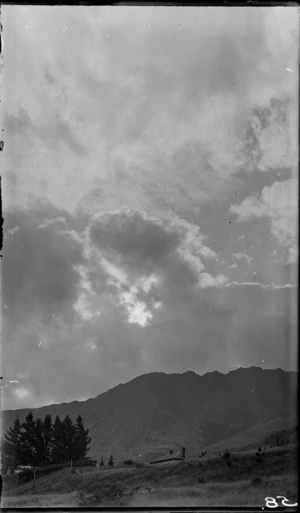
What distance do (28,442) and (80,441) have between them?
81cm

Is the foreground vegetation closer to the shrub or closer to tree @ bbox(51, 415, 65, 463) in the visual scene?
the shrub

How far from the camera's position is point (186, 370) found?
26.1ft

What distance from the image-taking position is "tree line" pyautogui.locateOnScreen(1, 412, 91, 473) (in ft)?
25.1

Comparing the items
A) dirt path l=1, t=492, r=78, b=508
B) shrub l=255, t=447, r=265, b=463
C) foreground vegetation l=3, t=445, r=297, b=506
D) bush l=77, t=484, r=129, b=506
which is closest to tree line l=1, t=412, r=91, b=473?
foreground vegetation l=3, t=445, r=297, b=506

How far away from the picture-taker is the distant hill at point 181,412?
7.64 metres

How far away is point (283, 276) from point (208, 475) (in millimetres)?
3029

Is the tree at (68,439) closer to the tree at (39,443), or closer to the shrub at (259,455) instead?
the tree at (39,443)

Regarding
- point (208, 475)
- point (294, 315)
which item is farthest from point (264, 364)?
point (294, 315)

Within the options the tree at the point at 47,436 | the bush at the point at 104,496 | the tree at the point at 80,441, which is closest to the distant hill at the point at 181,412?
the tree at the point at 80,441

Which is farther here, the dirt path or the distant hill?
the distant hill

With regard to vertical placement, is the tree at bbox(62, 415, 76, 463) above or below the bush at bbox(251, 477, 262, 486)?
above

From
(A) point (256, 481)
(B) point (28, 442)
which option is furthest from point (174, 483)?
(B) point (28, 442)

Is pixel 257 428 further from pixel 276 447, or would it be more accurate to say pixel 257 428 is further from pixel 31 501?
pixel 31 501

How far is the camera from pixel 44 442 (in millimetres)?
7973
